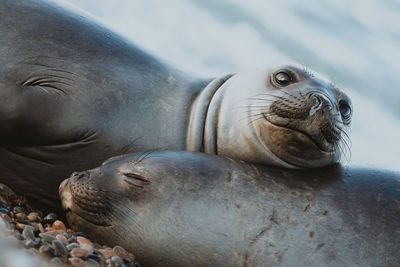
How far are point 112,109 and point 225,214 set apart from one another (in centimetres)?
95

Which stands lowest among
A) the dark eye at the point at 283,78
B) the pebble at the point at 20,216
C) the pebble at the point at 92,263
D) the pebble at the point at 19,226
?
the pebble at the point at 92,263

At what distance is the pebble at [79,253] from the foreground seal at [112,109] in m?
0.81

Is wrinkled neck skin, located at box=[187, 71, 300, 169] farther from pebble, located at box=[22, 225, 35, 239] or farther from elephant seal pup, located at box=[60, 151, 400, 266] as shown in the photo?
pebble, located at box=[22, 225, 35, 239]

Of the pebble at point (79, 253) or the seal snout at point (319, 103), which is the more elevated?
the seal snout at point (319, 103)

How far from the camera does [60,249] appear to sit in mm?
3117

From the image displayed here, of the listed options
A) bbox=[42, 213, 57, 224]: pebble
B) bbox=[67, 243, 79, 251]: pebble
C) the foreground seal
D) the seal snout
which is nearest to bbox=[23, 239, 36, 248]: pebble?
bbox=[67, 243, 79, 251]: pebble

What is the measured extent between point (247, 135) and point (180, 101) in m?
0.48

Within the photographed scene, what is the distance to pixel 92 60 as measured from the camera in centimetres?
409

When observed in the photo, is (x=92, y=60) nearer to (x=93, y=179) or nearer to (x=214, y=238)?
(x=93, y=179)

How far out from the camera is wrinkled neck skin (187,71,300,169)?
4023 millimetres

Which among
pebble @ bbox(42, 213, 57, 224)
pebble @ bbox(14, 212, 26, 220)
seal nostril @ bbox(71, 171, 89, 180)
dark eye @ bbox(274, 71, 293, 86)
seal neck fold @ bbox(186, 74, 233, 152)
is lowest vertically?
pebble @ bbox(42, 213, 57, 224)

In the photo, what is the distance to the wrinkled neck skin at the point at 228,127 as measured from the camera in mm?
4023

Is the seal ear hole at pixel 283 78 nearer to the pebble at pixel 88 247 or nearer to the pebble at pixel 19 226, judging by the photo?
the pebble at pixel 88 247

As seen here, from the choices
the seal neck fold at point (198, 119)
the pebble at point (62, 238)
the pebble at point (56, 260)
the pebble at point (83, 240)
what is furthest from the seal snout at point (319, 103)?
the pebble at point (56, 260)
